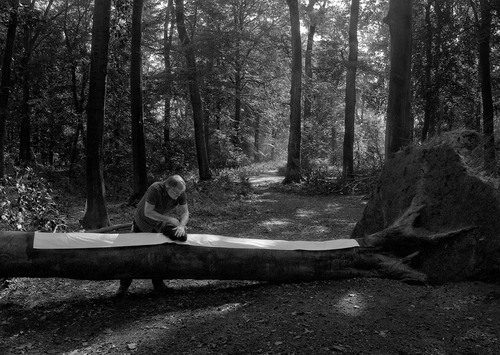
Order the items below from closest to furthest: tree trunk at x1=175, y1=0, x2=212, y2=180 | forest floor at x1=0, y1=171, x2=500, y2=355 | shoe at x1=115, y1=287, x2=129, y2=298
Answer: forest floor at x1=0, y1=171, x2=500, y2=355, shoe at x1=115, y1=287, x2=129, y2=298, tree trunk at x1=175, y1=0, x2=212, y2=180

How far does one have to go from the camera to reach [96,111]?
354 inches

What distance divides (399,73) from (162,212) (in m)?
6.71

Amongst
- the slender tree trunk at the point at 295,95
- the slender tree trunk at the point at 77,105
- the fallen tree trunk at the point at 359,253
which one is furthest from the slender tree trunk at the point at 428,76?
the slender tree trunk at the point at 77,105

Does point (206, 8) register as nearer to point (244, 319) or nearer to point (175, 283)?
point (175, 283)

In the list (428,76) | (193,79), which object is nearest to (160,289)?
(193,79)

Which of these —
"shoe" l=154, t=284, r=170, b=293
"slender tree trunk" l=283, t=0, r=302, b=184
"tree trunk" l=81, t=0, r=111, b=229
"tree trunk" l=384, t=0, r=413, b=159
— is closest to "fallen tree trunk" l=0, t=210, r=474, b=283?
"shoe" l=154, t=284, r=170, b=293

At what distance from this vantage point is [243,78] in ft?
91.7

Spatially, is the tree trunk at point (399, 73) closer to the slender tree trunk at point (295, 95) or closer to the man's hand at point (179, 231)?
the man's hand at point (179, 231)

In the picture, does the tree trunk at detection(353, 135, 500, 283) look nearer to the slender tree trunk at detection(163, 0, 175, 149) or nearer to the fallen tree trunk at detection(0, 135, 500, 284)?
the fallen tree trunk at detection(0, 135, 500, 284)

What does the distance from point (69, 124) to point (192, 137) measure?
8623 millimetres

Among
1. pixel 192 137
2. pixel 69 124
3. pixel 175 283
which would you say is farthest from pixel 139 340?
pixel 192 137

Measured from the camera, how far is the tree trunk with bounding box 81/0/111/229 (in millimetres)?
8953

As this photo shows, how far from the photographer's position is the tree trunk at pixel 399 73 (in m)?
9.31

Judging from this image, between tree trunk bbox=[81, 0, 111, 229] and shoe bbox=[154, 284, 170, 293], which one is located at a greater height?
tree trunk bbox=[81, 0, 111, 229]
